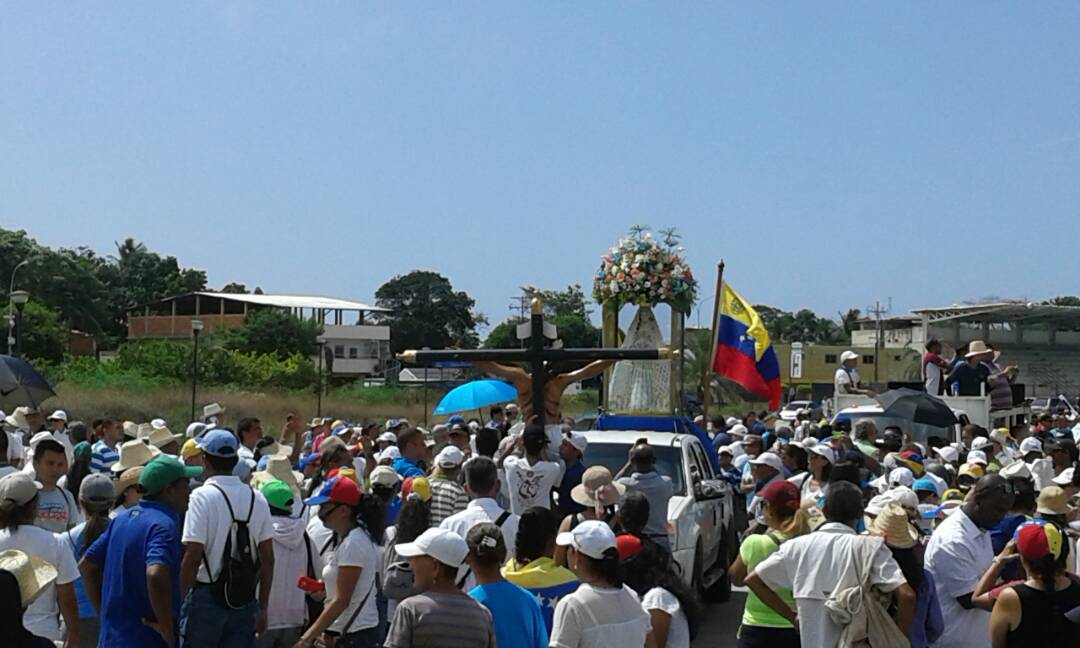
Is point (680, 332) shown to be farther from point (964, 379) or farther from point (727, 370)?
point (964, 379)

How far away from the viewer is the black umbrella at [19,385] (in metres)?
14.7

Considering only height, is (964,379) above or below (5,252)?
below

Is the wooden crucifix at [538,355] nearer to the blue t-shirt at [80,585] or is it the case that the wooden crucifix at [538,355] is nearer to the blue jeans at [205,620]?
the blue t-shirt at [80,585]

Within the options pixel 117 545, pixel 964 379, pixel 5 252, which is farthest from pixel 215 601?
pixel 5 252

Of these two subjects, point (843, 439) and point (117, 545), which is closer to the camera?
point (117, 545)

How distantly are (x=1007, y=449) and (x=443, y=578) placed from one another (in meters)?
13.2

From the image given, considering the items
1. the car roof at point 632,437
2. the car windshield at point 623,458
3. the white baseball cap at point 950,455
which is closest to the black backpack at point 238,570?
the car windshield at point 623,458

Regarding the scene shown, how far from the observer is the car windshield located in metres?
11.2

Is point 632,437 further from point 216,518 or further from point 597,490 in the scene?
point 216,518

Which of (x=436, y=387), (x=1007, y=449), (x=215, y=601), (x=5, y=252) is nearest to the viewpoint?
(x=215, y=601)

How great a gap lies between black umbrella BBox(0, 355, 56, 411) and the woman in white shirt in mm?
11420

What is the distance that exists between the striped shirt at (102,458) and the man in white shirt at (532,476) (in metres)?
4.18

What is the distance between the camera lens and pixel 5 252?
70.9 meters

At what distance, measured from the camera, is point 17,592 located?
4.45 meters
